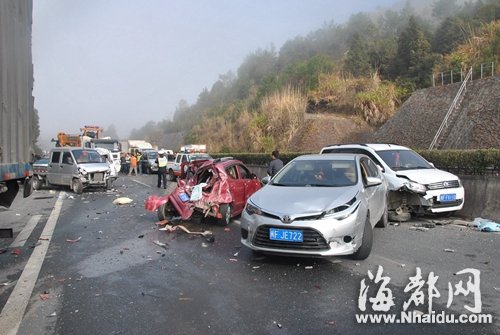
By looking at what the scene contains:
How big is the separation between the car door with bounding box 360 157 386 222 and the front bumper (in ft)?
3.57

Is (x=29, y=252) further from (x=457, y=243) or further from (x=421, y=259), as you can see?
(x=457, y=243)

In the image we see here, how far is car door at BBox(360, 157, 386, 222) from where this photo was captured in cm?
699

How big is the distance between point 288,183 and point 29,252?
4359 mm

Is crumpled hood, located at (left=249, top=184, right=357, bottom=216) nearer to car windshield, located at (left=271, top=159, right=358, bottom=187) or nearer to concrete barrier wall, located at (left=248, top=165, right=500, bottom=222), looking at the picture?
car windshield, located at (left=271, top=159, right=358, bottom=187)

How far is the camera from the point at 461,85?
18.9 meters

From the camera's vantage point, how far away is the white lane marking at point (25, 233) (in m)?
7.62

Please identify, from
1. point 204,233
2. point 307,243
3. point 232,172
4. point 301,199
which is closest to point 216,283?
point 307,243

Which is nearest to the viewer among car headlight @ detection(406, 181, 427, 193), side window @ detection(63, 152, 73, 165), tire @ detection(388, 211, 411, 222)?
car headlight @ detection(406, 181, 427, 193)

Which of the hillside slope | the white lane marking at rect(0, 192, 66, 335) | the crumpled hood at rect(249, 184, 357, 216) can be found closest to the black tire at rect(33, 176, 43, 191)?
the white lane marking at rect(0, 192, 66, 335)

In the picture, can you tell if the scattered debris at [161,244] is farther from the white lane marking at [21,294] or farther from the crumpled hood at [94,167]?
the crumpled hood at [94,167]

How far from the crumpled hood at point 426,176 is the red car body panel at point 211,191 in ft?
12.3

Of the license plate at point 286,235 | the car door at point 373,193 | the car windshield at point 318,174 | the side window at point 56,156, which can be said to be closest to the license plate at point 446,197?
the car door at point 373,193

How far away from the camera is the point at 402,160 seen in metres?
10.6

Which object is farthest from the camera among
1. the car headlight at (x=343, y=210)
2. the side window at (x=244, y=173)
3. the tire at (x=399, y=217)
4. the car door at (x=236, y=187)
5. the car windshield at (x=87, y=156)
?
the car windshield at (x=87, y=156)
